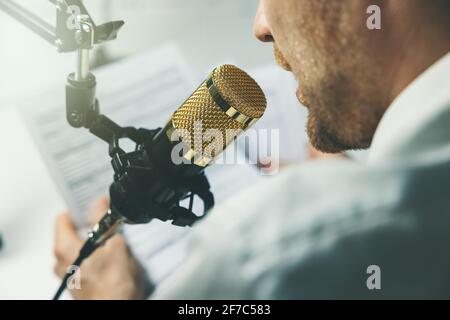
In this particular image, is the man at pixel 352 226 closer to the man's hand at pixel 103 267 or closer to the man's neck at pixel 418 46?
the man's neck at pixel 418 46

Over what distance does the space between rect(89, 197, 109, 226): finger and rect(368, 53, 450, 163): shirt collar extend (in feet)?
1.52

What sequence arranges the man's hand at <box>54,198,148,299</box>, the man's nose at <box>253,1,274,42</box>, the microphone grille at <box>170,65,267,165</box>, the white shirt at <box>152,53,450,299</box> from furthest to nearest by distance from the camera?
the man's hand at <box>54,198,148,299</box>, the man's nose at <box>253,1,274,42</box>, the microphone grille at <box>170,65,267,165</box>, the white shirt at <box>152,53,450,299</box>

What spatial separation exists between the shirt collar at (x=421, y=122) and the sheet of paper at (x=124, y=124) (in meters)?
0.39

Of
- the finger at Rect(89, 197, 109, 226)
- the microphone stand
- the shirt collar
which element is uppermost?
the shirt collar

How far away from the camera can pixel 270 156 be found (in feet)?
2.86

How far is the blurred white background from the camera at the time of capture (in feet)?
3.03

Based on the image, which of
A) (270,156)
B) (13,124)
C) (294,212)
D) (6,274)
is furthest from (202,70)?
(294,212)

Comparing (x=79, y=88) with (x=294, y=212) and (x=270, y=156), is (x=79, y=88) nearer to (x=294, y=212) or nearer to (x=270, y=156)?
(x=294, y=212)

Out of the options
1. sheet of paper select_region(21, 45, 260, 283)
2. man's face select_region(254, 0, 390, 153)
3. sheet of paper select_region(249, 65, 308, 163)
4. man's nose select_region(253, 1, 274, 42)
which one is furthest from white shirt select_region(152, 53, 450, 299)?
sheet of paper select_region(249, 65, 308, 163)

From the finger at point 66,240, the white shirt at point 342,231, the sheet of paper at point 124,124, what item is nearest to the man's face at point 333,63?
the white shirt at point 342,231
